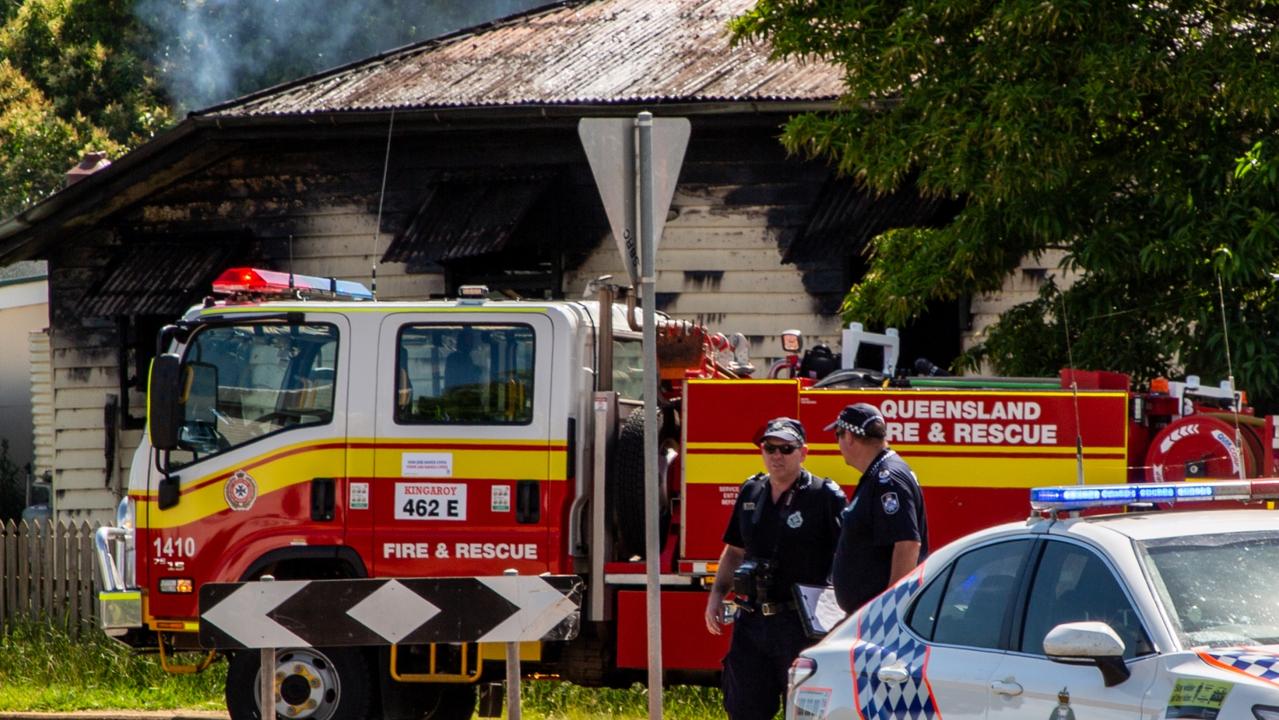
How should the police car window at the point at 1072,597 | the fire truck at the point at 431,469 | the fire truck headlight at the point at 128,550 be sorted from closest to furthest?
the police car window at the point at 1072,597 < the fire truck at the point at 431,469 < the fire truck headlight at the point at 128,550

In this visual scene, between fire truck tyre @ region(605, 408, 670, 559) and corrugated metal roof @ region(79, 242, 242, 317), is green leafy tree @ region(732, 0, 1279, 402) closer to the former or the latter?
fire truck tyre @ region(605, 408, 670, 559)

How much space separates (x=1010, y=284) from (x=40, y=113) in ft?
75.7

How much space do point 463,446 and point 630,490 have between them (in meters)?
0.91

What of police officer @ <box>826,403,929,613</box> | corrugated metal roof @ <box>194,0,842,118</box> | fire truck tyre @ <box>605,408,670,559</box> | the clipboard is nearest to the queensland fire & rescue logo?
fire truck tyre @ <box>605,408,670,559</box>

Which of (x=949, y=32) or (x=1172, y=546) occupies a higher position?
(x=949, y=32)

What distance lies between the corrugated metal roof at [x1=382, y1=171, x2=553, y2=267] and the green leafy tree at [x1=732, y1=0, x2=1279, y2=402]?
456 centimetres

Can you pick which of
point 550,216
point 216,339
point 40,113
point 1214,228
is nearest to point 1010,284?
point 550,216

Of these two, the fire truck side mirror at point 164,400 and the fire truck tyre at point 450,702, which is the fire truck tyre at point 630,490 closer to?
the fire truck tyre at point 450,702

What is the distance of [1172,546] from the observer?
Result: 5609 millimetres

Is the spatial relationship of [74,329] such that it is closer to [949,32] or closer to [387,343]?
[387,343]

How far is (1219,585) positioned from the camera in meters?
5.48

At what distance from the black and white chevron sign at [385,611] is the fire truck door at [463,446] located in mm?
1640

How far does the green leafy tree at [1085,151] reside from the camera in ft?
33.2

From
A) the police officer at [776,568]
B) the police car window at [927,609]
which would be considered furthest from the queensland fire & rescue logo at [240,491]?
the police car window at [927,609]
